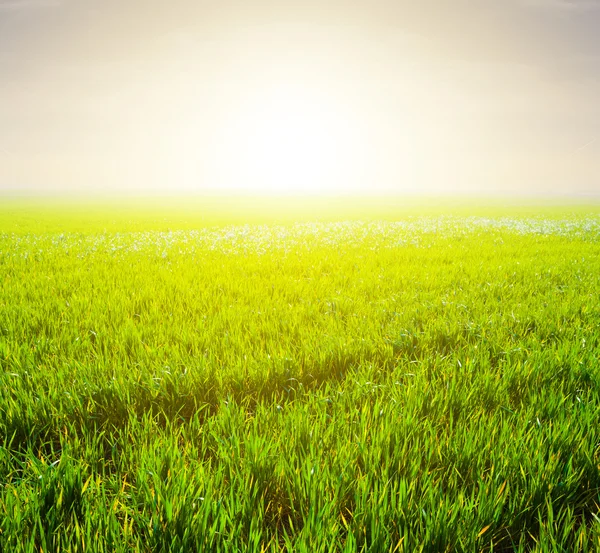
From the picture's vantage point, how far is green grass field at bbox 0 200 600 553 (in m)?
1.80

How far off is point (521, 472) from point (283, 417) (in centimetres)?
159

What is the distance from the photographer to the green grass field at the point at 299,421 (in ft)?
5.90

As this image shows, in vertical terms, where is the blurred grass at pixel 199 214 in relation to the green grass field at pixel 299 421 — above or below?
above

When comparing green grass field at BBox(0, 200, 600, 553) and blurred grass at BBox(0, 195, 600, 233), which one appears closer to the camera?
green grass field at BBox(0, 200, 600, 553)

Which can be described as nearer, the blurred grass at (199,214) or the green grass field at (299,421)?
the green grass field at (299,421)

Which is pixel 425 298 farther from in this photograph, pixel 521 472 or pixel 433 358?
pixel 521 472

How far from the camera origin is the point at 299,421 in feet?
8.43

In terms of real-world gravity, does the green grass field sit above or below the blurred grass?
below

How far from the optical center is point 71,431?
260cm

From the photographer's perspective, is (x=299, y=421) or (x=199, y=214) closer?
(x=299, y=421)

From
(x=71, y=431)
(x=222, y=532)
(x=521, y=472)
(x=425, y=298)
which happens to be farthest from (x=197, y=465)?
(x=425, y=298)

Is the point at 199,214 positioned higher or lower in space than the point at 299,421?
higher

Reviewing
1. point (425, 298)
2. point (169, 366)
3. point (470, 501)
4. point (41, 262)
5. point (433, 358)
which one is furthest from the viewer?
point (41, 262)

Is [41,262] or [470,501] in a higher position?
[41,262]
